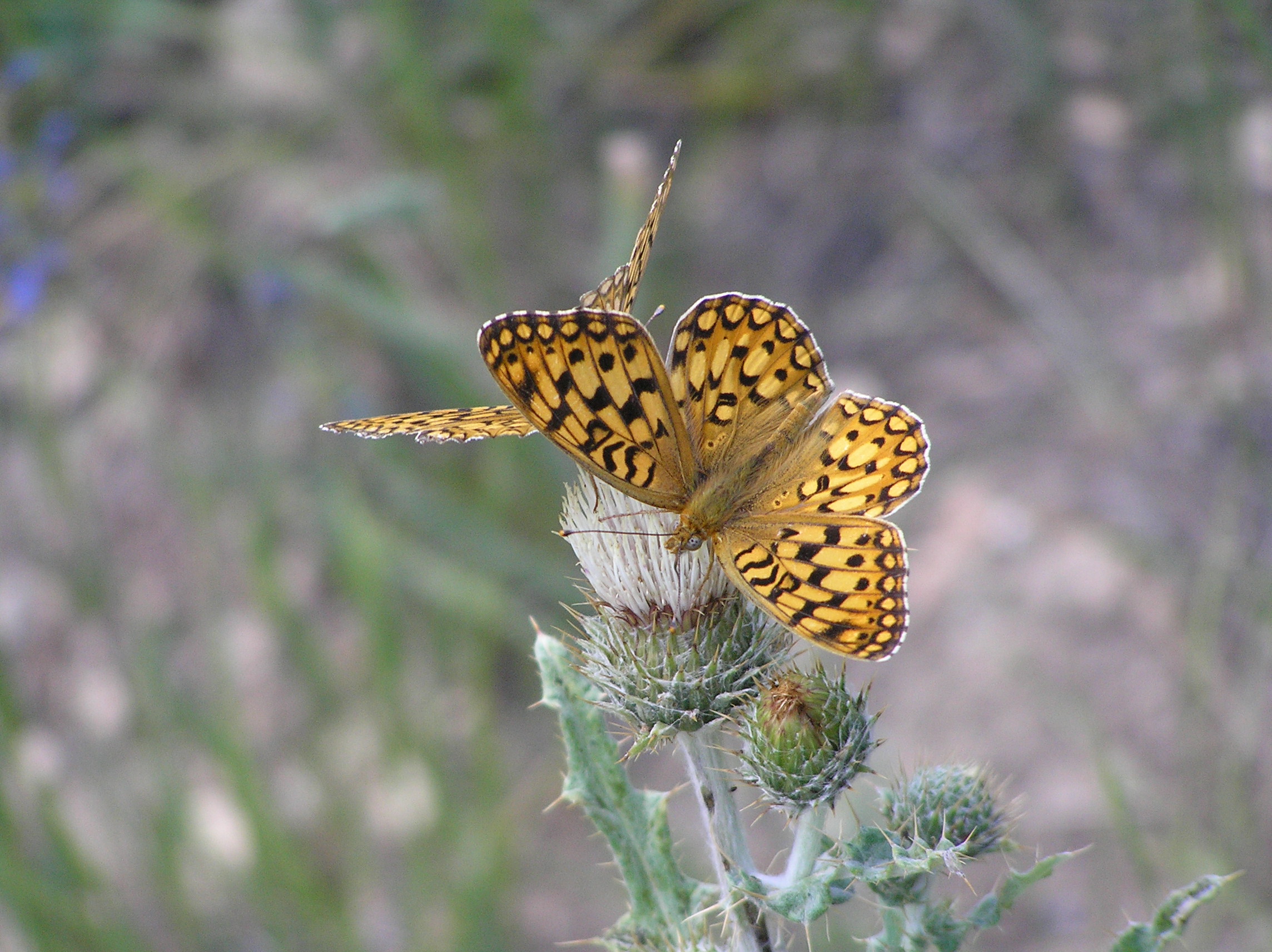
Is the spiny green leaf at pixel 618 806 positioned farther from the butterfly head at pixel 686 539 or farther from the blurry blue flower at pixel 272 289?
the blurry blue flower at pixel 272 289

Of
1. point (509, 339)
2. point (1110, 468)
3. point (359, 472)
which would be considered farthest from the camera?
point (359, 472)

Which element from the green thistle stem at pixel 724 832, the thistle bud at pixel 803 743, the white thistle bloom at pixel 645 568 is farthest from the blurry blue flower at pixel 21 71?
the thistle bud at pixel 803 743

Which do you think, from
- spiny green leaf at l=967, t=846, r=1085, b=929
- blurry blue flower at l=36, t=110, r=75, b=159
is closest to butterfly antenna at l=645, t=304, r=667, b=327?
spiny green leaf at l=967, t=846, r=1085, b=929

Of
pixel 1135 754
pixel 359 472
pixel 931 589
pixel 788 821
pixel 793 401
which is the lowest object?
pixel 788 821

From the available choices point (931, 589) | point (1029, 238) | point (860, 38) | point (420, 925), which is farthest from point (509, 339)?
point (860, 38)

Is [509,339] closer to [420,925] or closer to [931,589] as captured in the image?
[420,925]

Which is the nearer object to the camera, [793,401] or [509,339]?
[509,339]
